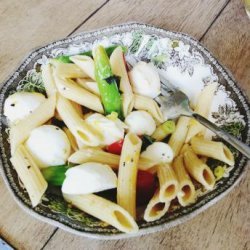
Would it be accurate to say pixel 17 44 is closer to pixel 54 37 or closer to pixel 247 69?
pixel 54 37

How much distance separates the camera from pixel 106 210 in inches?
25.1

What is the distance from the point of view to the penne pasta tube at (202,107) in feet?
2.47

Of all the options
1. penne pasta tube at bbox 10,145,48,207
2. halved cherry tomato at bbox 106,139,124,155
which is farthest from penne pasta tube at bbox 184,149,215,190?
penne pasta tube at bbox 10,145,48,207

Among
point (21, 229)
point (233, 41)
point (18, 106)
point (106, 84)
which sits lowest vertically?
point (21, 229)

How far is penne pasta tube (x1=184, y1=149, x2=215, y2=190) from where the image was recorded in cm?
67

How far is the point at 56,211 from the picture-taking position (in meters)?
0.66

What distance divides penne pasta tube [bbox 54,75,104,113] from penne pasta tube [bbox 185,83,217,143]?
0.15 meters

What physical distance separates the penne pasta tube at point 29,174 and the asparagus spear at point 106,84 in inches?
6.1

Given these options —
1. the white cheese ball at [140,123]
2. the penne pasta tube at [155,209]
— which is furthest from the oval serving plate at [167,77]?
the white cheese ball at [140,123]

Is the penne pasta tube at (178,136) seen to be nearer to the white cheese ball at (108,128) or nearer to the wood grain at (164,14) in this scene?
the white cheese ball at (108,128)

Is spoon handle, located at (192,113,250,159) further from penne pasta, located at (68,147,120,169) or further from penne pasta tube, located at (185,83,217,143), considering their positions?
penne pasta, located at (68,147,120,169)

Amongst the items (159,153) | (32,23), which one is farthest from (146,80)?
(32,23)

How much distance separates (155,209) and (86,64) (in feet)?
0.94

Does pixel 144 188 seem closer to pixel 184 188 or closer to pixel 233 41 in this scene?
pixel 184 188
